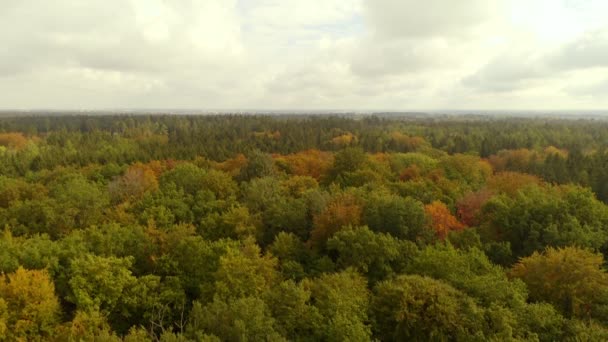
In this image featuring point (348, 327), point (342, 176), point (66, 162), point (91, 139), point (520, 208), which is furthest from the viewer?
point (91, 139)

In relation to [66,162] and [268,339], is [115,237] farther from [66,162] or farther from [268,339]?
[66,162]

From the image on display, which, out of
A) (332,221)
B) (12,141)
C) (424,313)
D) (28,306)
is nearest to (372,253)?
(332,221)

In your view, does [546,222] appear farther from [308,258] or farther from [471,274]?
[308,258]

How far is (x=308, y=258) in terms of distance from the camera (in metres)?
39.2

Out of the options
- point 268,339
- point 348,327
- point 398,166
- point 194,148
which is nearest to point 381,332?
point 348,327

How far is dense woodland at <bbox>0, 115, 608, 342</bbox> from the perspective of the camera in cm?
2486

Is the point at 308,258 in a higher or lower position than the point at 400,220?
lower

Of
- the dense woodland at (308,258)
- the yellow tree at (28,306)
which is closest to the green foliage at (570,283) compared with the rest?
the dense woodland at (308,258)

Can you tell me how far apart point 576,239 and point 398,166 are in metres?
37.4

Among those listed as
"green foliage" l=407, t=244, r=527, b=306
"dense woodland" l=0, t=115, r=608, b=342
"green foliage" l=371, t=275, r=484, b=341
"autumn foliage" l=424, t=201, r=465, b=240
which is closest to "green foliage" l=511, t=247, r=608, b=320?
"dense woodland" l=0, t=115, r=608, b=342

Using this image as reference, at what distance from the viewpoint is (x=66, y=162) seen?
86.6 m

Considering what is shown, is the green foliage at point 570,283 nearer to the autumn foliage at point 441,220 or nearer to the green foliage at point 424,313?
the green foliage at point 424,313

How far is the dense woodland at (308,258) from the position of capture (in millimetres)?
24859

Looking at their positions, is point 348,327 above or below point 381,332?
above
